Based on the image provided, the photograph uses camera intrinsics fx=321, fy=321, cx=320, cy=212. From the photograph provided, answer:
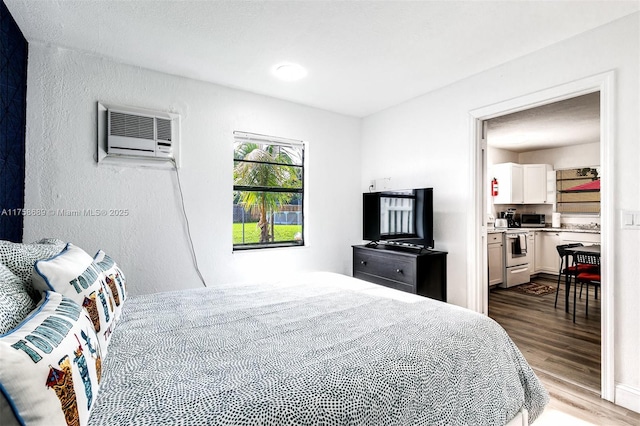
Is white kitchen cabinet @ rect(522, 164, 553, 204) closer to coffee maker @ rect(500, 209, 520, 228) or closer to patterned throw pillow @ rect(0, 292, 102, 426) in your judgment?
coffee maker @ rect(500, 209, 520, 228)

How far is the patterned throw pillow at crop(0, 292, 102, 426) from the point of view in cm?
63

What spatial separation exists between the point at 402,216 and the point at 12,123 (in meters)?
3.34

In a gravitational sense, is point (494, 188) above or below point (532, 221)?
above

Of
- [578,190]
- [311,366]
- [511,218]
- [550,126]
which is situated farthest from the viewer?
[511,218]

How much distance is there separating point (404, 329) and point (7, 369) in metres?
1.29

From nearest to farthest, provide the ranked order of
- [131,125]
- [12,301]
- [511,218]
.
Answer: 1. [12,301]
2. [131,125]
3. [511,218]

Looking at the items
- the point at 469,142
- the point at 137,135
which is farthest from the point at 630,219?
the point at 137,135

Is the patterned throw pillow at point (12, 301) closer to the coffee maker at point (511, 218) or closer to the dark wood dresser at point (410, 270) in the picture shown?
the dark wood dresser at point (410, 270)

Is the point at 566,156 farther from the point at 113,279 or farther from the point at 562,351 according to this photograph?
the point at 113,279

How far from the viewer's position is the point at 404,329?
4.68ft

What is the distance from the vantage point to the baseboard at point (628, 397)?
2038 millimetres

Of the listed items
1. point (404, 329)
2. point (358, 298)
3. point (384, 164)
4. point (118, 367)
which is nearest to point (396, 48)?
point (384, 164)

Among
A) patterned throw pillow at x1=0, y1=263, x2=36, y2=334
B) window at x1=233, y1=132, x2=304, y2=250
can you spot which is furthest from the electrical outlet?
patterned throw pillow at x1=0, y1=263, x2=36, y2=334

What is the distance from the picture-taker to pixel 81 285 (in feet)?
4.06
